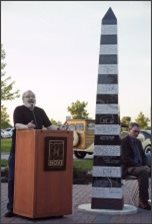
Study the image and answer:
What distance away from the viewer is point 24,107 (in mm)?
8188

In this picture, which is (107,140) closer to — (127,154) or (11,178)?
(127,154)

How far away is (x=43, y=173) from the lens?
308 inches

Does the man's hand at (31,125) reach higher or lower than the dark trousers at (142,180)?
higher

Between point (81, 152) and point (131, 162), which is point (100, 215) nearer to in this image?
point (131, 162)

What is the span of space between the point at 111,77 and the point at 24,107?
5.41ft

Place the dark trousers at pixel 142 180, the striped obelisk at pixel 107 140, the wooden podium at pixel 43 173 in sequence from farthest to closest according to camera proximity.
Answer: the dark trousers at pixel 142 180
the striped obelisk at pixel 107 140
the wooden podium at pixel 43 173

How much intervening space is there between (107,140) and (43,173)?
156cm

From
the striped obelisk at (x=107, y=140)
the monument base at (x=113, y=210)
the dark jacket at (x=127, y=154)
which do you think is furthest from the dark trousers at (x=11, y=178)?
the dark jacket at (x=127, y=154)

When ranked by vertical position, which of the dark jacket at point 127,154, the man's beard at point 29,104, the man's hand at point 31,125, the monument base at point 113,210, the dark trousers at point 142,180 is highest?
the man's beard at point 29,104

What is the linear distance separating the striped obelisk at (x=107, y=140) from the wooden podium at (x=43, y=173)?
35.7 inches

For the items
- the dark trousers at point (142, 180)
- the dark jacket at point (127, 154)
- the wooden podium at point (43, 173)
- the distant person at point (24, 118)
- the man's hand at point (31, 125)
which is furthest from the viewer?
the dark jacket at point (127, 154)

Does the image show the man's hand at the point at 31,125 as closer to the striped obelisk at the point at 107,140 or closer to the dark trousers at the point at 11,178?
the dark trousers at the point at 11,178

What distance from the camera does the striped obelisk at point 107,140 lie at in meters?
8.93

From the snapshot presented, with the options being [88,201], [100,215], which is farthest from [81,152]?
[100,215]
